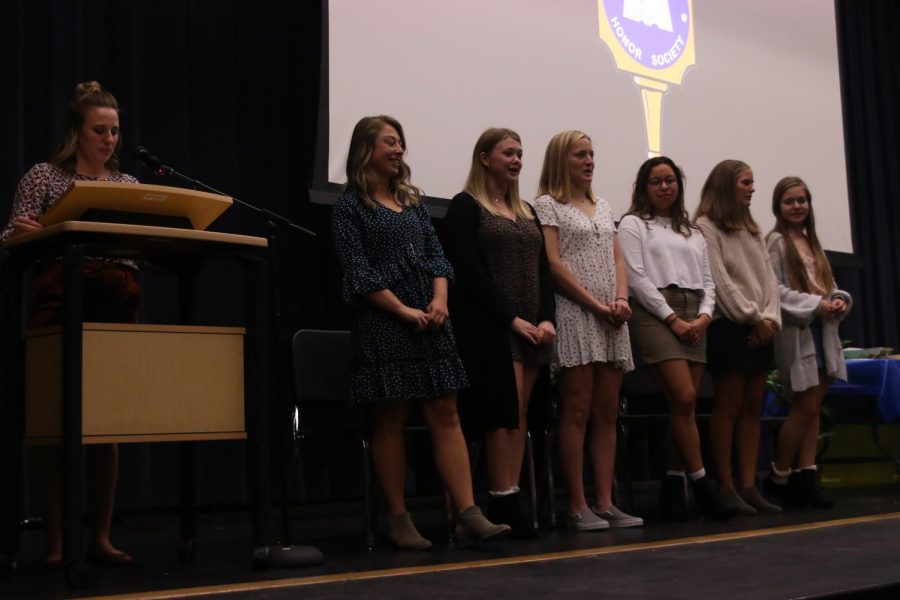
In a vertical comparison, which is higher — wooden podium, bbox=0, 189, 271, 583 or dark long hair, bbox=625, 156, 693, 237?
dark long hair, bbox=625, 156, 693, 237

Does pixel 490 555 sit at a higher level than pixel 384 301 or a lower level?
lower

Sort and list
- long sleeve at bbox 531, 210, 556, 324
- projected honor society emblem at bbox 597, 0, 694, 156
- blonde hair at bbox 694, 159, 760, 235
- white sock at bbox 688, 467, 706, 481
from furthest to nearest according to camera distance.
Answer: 1. projected honor society emblem at bbox 597, 0, 694, 156
2. blonde hair at bbox 694, 159, 760, 235
3. white sock at bbox 688, 467, 706, 481
4. long sleeve at bbox 531, 210, 556, 324

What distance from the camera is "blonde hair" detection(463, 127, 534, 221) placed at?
10.4 feet

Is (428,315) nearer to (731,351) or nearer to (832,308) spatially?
(731,351)

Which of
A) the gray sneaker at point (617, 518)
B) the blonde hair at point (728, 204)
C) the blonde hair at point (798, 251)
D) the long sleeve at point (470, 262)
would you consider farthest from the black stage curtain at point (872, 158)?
the long sleeve at point (470, 262)

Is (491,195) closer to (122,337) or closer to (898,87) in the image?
(122,337)

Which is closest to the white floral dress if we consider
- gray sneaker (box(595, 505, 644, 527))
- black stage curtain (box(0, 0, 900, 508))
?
gray sneaker (box(595, 505, 644, 527))

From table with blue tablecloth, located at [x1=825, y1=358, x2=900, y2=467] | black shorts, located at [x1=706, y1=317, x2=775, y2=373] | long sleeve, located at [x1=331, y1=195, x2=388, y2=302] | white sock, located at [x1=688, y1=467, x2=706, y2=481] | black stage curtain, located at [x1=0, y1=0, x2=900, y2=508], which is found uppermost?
black stage curtain, located at [x1=0, y1=0, x2=900, y2=508]

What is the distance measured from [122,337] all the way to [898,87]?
630cm

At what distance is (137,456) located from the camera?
4.05m

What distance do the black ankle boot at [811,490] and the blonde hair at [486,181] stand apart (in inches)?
58.8

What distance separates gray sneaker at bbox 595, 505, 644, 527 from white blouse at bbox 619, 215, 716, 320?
2.12ft

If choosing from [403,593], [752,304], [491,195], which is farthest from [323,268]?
[403,593]

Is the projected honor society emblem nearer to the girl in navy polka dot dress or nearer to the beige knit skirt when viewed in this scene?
the beige knit skirt
